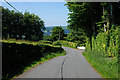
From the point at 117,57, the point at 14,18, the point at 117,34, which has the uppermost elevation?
the point at 14,18

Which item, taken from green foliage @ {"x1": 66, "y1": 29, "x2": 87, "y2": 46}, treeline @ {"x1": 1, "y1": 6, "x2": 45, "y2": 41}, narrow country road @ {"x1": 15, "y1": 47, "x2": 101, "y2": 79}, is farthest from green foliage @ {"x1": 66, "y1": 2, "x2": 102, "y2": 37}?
green foliage @ {"x1": 66, "y1": 29, "x2": 87, "y2": 46}

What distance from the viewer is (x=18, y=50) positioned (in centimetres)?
1402

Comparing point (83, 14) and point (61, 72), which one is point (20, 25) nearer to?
point (83, 14)

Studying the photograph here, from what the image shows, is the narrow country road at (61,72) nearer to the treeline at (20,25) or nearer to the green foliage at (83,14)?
the green foliage at (83,14)

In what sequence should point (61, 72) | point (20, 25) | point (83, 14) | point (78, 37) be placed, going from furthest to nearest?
point (78, 37) → point (20, 25) → point (83, 14) → point (61, 72)

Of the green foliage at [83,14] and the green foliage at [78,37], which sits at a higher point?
the green foliage at [83,14]

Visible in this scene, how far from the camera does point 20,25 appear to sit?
5153 centimetres

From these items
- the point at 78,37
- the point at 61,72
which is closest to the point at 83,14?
the point at 61,72

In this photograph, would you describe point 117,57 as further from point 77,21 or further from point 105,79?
point 77,21

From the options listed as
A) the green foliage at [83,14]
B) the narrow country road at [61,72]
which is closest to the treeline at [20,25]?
the green foliage at [83,14]

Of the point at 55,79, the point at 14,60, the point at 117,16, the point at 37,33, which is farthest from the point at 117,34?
the point at 37,33

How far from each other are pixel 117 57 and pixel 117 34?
76.5 inches

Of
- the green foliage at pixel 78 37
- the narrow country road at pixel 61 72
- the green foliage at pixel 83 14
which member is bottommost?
the narrow country road at pixel 61 72

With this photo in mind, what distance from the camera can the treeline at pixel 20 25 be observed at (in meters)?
48.0
